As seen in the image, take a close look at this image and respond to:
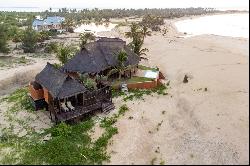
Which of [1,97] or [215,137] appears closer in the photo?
[215,137]

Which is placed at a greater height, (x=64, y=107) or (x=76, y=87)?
(x=76, y=87)

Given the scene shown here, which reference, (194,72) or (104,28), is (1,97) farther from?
(104,28)

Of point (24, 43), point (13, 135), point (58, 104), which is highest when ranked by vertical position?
point (24, 43)

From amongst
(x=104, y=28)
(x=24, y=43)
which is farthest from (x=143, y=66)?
(x=104, y=28)

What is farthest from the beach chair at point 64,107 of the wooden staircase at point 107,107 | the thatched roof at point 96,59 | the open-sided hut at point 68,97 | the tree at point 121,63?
the tree at point 121,63

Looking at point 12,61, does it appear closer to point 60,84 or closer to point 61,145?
point 60,84

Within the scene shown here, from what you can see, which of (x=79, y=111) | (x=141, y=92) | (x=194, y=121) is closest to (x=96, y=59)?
(x=141, y=92)

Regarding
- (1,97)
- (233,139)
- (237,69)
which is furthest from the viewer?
(237,69)
